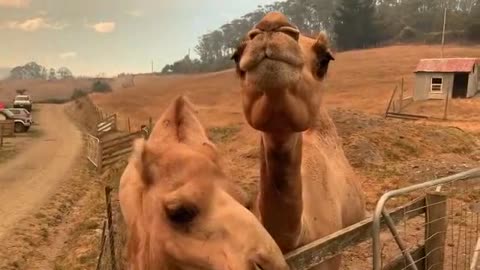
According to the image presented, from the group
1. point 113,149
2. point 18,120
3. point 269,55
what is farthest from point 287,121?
point 18,120

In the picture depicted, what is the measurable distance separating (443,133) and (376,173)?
616 cm

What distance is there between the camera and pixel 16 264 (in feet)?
30.6

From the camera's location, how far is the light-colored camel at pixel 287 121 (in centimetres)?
275

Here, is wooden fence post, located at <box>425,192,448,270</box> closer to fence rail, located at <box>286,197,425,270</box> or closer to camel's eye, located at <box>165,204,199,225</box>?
fence rail, located at <box>286,197,425,270</box>

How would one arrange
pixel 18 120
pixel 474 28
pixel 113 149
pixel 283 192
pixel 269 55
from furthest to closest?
pixel 474 28 → pixel 18 120 → pixel 113 149 → pixel 283 192 → pixel 269 55

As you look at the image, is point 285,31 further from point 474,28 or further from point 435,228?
point 474,28

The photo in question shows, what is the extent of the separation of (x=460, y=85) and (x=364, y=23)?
122 feet

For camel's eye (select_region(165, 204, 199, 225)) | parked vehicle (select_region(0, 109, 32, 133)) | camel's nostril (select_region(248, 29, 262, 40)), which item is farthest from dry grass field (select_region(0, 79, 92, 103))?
camel's eye (select_region(165, 204, 199, 225))

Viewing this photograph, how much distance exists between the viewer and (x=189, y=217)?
215 cm

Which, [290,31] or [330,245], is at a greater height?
[290,31]

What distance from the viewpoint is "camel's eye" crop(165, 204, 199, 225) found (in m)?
2.12

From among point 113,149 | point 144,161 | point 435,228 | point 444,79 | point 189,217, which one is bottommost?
point 113,149

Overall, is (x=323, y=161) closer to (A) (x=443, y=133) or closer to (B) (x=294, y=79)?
(B) (x=294, y=79)

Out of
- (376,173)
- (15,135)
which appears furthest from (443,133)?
(15,135)
